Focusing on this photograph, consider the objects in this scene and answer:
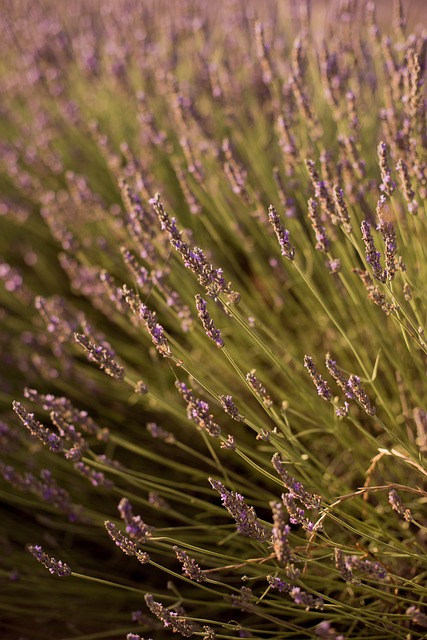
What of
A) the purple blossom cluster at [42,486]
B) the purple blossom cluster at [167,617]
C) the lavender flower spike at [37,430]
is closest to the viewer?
the purple blossom cluster at [167,617]

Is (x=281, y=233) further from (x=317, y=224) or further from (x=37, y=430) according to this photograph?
(x=37, y=430)

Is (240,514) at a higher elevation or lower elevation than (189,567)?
higher

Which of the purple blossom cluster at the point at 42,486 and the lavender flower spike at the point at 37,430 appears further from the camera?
the purple blossom cluster at the point at 42,486

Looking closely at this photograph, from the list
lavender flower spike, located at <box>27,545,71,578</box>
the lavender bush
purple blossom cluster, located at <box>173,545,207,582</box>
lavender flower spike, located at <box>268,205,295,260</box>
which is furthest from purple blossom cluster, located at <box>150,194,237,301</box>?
lavender flower spike, located at <box>27,545,71,578</box>

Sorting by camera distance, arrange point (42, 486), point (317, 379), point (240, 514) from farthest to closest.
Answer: point (42, 486) → point (317, 379) → point (240, 514)

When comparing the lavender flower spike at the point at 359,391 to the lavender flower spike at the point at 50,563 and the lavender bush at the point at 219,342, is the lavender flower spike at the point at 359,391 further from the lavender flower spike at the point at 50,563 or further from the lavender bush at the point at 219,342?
the lavender flower spike at the point at 50,563

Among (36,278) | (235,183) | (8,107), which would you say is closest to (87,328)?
(235,183)

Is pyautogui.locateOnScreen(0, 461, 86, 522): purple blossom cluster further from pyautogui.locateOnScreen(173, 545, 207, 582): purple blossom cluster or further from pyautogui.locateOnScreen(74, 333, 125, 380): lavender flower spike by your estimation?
pyautogui.locateOnScreen(173, 545, 207, 582): purple blossom cluster

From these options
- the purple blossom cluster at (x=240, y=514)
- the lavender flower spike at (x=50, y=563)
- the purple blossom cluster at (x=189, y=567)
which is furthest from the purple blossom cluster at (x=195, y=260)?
the lavender flower spike at (x=50, y=563)

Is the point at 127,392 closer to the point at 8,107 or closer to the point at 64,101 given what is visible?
the point at 64,101

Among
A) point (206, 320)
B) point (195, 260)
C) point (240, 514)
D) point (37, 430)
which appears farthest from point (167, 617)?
point (195, 260)
